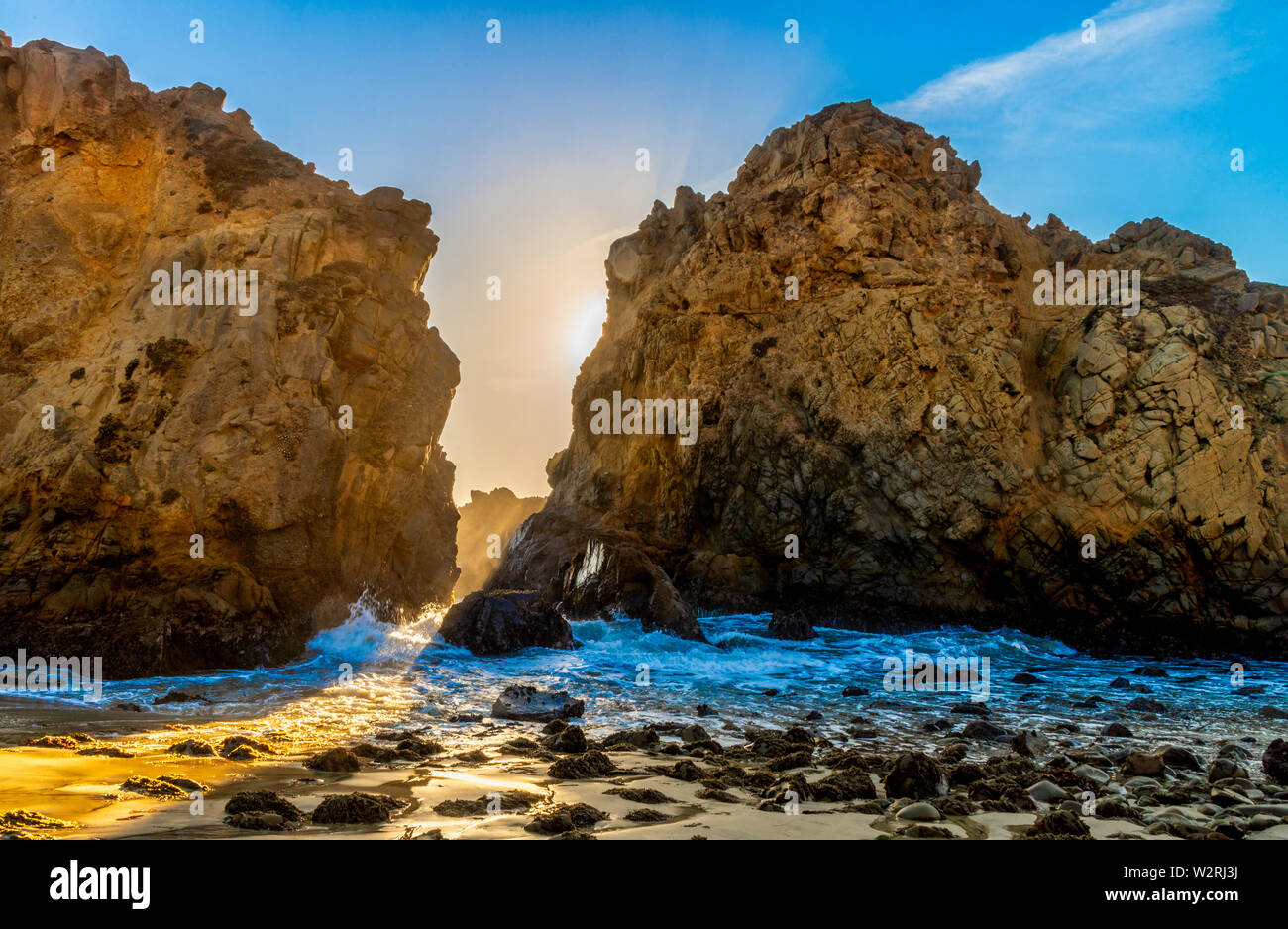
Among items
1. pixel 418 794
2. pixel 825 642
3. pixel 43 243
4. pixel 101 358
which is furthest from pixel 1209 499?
pixel 43 243

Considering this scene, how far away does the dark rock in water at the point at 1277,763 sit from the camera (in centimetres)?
710

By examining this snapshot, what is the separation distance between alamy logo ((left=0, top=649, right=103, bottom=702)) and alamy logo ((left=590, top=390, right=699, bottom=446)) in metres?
25.6

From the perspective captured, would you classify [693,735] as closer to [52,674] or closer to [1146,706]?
[1146,706]

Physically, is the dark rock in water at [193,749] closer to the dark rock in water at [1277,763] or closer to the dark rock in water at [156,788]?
the dark rock in water at [156,788]

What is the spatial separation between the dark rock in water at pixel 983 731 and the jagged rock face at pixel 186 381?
14195mm

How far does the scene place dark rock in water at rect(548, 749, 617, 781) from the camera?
6.62m

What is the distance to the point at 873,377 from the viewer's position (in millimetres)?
32031

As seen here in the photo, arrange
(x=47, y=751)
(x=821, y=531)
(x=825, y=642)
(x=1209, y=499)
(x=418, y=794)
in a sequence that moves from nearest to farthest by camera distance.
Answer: (x=418, y=794) → (x=47, y=751) → (x=825, y=642) → (x=1209, y=499) → (x=821, y=531)

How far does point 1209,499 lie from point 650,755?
1089 inches

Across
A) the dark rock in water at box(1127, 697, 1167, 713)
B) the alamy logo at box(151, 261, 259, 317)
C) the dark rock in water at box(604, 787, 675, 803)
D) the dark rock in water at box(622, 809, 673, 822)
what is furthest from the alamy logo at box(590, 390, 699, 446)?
the dark rock in water at box(622, 809, 673, 822)

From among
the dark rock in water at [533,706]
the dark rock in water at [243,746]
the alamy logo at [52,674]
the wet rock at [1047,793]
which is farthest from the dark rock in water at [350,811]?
the alamy logo at [52,674]

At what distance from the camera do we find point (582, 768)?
6773 millimetres

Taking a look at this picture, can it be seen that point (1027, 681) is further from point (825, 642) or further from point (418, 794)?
point (418, 794)
